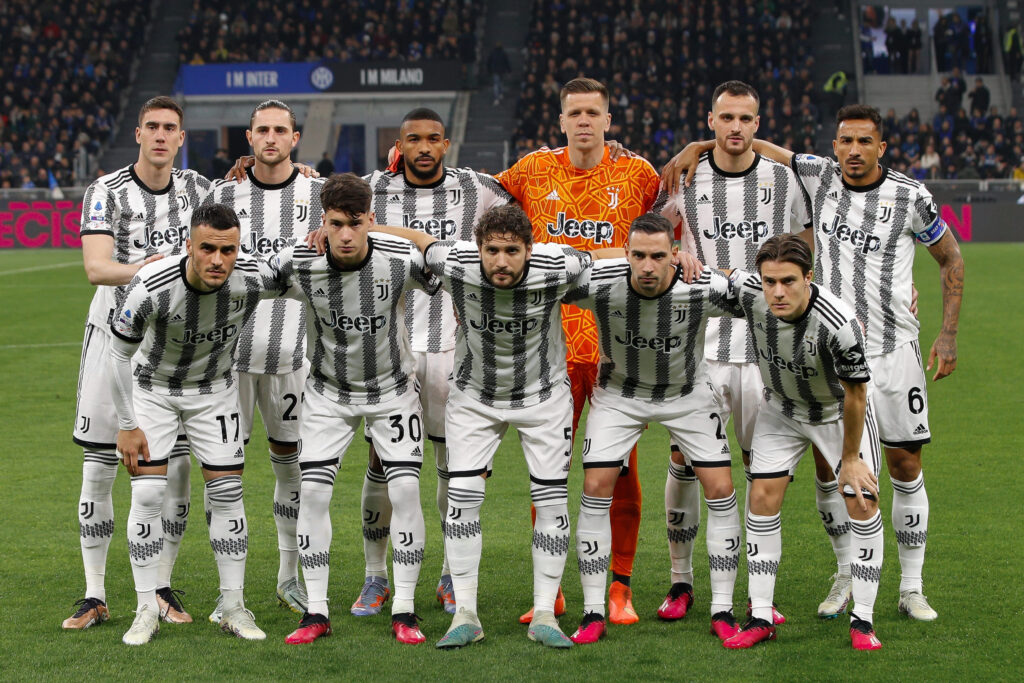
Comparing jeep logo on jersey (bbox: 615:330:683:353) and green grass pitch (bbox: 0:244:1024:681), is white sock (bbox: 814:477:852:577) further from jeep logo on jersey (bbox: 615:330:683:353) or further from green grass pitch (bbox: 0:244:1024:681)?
jeep logo on jersey (bbox: 615:330:683:353)

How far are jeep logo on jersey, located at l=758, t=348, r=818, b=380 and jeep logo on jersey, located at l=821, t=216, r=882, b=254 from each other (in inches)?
31.3

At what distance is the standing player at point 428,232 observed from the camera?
577 centimetres

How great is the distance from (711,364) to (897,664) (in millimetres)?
1590

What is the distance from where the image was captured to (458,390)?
532 cm

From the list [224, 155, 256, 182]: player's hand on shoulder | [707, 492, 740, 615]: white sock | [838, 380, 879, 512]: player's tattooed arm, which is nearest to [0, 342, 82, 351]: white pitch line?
[224, 155, 256, 182]: player's hand on shoulder

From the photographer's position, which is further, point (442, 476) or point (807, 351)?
point (442, 476)

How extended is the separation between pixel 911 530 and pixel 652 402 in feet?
4.36

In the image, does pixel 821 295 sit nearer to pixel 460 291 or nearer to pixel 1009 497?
pixel 460 291

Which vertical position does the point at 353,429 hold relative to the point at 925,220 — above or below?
below

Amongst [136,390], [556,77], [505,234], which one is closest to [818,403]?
[505,234]

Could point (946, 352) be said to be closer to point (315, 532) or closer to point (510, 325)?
point (510, 325)

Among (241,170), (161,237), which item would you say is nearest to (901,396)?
(241,170)

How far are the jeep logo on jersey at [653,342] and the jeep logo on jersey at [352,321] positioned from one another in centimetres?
106

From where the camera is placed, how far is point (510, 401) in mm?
5234
